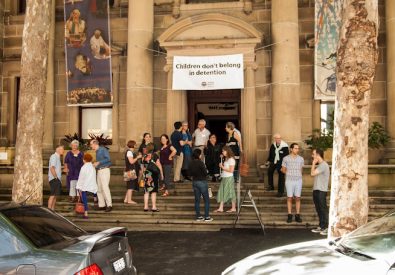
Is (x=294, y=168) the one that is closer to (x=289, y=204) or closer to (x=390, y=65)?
(x=289, y=204)

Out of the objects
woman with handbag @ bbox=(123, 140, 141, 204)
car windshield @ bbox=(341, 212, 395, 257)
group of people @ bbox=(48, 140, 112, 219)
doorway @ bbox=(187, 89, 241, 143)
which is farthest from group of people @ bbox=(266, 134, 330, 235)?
car windshield @ bbox=(341, 212, 395, 257)

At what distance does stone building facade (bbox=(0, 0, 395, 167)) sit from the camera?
15445mm

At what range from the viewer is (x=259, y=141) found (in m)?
16.4

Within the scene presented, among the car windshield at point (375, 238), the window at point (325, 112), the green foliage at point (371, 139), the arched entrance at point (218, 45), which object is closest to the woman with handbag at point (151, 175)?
the arched entrance at point (218, 45)

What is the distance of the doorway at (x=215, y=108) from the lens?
56.3ft

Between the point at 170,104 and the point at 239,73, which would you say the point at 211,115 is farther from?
the point at 239,73

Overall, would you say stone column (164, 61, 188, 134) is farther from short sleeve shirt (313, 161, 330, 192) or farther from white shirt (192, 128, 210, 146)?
short sleeve shirt (313, 161, 330, 192)

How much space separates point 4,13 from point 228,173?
37.3ft

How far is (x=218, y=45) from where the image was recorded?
1578 centimetres

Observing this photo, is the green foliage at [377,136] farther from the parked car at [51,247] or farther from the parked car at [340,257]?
the parked car at [51,247]

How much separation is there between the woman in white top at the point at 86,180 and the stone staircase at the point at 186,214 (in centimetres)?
66

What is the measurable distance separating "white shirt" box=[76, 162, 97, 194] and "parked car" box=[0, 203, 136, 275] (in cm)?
600

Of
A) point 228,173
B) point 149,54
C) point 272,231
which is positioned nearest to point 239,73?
point 149,54

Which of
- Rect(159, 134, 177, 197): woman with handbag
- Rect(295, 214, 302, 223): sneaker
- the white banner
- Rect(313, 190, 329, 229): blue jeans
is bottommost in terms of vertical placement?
Rect(295, 214, 302, 223): sneaker
